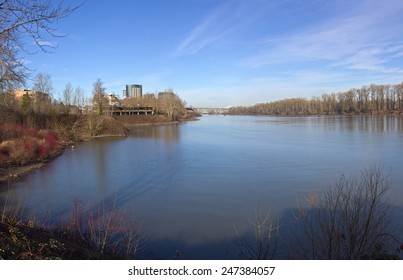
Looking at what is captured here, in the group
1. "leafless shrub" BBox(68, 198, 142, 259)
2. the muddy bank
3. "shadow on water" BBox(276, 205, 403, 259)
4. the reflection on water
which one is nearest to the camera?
"leafless shrub" BBox(68, 198, 142, 259)

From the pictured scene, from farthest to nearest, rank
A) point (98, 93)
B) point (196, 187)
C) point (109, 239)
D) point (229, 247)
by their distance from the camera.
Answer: point (98, 93)
point (196, 187)
point (229, 247)
point (109, 239)

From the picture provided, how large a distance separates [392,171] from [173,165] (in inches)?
386

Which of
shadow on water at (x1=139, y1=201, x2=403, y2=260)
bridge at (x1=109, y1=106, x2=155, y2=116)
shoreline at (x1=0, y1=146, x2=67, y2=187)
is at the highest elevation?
bridge at (x1=109, y1=106, x2=155, y2=116)

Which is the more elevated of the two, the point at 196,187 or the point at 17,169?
the point at 17,169

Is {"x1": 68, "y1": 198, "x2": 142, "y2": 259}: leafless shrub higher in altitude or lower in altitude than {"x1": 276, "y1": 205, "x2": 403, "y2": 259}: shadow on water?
higher

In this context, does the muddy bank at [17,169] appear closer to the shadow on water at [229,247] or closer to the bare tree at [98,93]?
the shadow on water at [229,247]

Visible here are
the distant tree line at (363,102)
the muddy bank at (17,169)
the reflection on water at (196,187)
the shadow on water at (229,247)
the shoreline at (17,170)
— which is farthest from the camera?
the distant tree line at (363,102)

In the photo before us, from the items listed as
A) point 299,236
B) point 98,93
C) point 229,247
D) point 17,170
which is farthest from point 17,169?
point 98,93

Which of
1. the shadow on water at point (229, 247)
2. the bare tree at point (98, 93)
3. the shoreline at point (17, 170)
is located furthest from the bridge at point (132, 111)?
the shadow on water at point (229, 247)

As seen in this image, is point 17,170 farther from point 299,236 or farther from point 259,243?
point 299,236

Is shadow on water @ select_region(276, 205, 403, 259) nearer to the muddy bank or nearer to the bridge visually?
the muddy bank

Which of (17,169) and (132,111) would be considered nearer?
(17,169)

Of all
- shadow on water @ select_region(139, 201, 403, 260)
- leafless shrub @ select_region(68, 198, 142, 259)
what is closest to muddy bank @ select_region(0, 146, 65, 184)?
leafless shrub @ select_region(68, 198, 142, 259)

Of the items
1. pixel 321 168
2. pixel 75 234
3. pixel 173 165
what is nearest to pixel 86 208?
pixel 75 234
